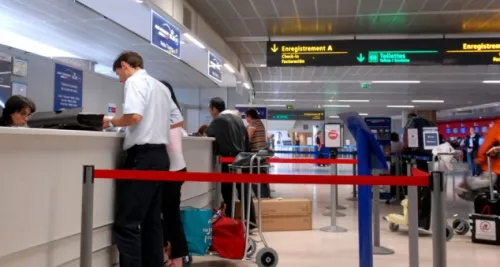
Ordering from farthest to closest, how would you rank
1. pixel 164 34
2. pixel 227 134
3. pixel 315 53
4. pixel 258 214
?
pixel 315 53, pixel 164 34, pixel 227 134, pixel 258 214

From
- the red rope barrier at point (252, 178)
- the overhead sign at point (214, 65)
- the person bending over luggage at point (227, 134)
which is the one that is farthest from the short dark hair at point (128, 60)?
the overhead sign at point (214, 65)

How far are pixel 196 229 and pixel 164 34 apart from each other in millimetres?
3422

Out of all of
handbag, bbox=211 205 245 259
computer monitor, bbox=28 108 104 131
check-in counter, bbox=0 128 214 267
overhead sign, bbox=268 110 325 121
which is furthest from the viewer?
overhead sign, bbox=268 110 325 121

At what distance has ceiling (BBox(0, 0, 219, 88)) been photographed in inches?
264

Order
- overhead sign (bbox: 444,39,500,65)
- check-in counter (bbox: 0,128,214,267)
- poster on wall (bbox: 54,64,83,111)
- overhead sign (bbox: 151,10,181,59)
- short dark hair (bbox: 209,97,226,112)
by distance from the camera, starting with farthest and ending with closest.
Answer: overhead sign (bbox: 444,39,500,65), poster on wall (bbox: 54,64,83,111), overhead sign (bbox: 151,10,181,59), short dark hair (bbox: 209,97,226,112), check-in counter (bbox: 0,128,214,267)

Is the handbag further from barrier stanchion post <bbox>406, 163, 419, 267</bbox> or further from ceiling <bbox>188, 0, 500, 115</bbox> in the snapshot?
ceiling <bbox>188, 0, 500, 115</bbox>

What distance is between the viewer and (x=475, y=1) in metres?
6.17

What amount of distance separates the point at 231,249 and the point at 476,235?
2856 mm

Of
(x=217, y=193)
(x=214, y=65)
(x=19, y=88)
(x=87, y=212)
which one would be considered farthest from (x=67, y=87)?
(x=87, y=212)

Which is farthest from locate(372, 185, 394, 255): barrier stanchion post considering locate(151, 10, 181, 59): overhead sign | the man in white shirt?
locate(151, 10, 181, 59): overhead sign

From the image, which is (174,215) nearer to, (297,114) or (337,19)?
(337,19)

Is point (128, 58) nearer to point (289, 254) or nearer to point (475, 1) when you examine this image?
point (289, 254)

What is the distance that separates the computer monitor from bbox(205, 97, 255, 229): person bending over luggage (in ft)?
7.25

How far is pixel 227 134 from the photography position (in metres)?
4.77
